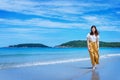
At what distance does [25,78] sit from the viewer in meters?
11.8

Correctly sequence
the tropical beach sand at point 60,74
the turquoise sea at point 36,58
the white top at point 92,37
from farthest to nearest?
1. the turquoise sea at point 36,58
2. the white top at point 92,37
3. the tropical beach sand at point 60,74

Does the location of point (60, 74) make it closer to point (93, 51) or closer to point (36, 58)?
point (93, 51)

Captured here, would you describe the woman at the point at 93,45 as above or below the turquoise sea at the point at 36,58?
above

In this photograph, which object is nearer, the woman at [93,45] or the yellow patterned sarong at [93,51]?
the woman at [93,45]

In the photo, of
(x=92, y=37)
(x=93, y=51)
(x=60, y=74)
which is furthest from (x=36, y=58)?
(x=60, y=74)

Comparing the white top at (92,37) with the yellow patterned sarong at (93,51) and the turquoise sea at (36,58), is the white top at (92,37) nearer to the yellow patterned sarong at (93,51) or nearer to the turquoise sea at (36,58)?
the yellow patterned sarong at (93,51)

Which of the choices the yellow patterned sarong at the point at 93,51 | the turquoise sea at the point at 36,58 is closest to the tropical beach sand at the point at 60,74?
the yellow patterned sarong at the point at 93,51

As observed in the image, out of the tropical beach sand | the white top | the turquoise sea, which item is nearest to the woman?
the white top

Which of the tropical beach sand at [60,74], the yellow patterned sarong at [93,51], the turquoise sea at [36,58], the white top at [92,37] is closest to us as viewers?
the tropical beach sand at [60,74]

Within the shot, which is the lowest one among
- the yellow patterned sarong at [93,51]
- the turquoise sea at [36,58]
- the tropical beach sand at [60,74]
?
the turquoise sea at [36,58]

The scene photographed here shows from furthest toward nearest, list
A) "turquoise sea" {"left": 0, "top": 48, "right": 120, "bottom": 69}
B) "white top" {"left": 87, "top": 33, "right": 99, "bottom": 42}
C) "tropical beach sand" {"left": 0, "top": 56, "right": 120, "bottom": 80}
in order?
"turquoise sea" {"left": 0, "top": 48, "right": 120, "bottom": 69} < "white top" {"left": 87, "top": 33, "right": 99, "bottom": 42} < "tropical beach sand" {"left": 0, "top": 56, "right": 120, "bottom": 80}

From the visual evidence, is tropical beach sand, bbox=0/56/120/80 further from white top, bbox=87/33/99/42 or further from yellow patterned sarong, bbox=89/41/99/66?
white top, bbox=87/33/99/42

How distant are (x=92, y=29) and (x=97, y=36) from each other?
48 centimetres

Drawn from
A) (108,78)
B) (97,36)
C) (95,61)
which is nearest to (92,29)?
(97,36)
